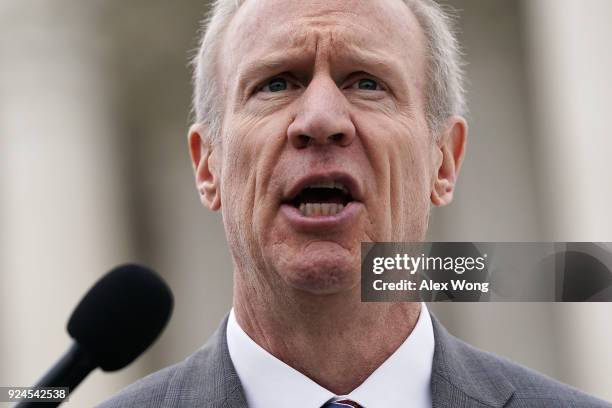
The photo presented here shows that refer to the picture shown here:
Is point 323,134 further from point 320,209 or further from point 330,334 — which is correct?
point 330,334

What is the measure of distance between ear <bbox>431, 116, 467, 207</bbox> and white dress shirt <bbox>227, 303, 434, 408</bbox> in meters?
0.44

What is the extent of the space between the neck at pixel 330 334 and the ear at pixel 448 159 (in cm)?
41

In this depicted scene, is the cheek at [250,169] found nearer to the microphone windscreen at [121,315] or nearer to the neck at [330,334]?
the neck at [330,334]

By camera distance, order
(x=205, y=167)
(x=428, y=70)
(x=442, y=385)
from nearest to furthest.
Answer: (x=442, y=385)
(x=428, y=70)
(x=205, y=167)

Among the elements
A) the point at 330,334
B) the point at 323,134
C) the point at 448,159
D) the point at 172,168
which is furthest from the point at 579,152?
the point at 323,134

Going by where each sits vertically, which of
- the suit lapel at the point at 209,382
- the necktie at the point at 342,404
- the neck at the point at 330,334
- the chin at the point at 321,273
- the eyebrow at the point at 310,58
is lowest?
the necktie at the point at 342,404

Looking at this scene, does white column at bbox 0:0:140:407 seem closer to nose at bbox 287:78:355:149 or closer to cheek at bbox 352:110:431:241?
cheek at bbox 352:110:431:241

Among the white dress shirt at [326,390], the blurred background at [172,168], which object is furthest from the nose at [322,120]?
the blurred background at [172,168]

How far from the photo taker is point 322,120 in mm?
2670

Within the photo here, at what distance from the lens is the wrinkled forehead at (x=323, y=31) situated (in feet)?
9.37

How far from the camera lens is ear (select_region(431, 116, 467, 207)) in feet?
10.2

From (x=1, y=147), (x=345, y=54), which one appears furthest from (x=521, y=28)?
(x=345, y=54)

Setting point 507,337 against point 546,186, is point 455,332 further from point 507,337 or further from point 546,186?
point 546,186

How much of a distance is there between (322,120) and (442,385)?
77 cm
